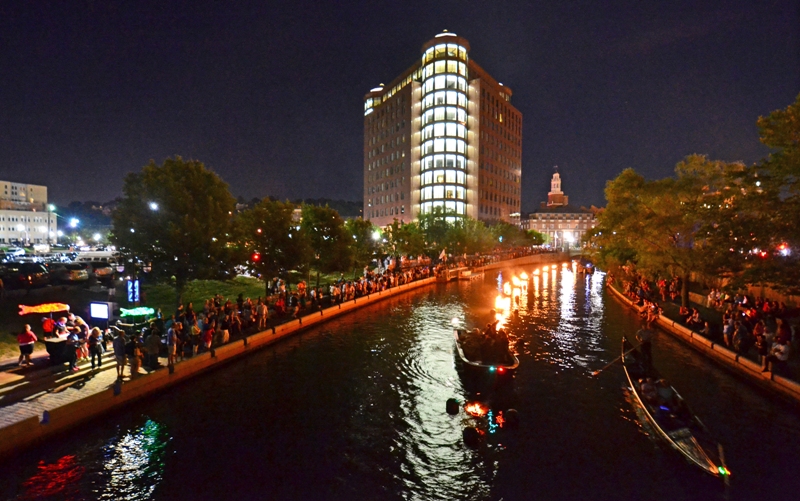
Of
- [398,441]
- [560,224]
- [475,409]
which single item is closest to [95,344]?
[398,441]

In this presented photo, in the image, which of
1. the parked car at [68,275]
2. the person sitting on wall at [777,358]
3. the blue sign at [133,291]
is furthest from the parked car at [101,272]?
the person sitting on wall at [777,358]

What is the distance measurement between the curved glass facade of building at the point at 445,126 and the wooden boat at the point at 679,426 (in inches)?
3326

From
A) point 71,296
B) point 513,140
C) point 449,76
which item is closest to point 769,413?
point 71,296

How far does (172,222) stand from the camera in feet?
71.4

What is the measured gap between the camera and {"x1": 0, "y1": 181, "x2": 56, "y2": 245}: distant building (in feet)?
338

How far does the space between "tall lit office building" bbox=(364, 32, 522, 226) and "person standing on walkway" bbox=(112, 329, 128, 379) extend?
77665 millimetres

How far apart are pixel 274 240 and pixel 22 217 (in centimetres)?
11162

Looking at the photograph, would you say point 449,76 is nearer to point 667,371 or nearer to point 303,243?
point 303,243

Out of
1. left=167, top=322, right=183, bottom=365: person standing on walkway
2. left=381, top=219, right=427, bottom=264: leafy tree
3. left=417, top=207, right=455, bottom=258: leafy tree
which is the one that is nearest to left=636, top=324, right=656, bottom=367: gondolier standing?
left=167, top=322, right=183, bottom=365: person standing on walkway

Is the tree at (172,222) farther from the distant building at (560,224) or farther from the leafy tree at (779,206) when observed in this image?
the distant building at (560,224)

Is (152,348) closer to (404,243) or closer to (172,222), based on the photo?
(172,222)

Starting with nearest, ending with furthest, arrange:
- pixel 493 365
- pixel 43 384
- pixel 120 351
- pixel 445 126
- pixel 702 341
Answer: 1. pixel 43 384
2. pixel 120 351
3. pixel 493 365
4. pixel 702 341
5. pixel 445 126

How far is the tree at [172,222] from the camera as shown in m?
22.0

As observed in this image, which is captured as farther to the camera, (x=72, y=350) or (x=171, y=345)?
(x=171, y=345)
